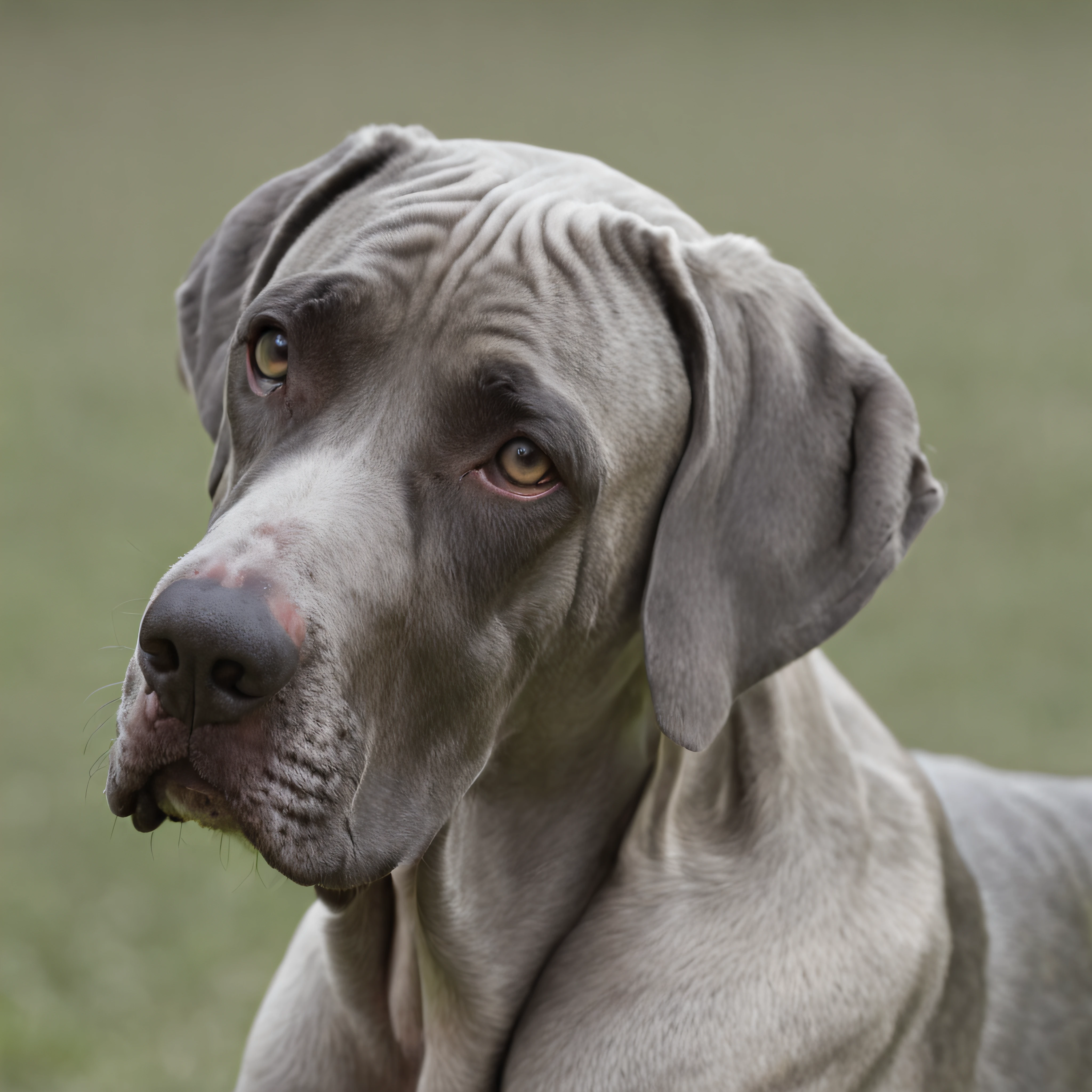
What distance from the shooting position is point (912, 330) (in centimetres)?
1678

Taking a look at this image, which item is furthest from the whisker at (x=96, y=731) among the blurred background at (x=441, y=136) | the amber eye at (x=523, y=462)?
the amber eye at (x=523, y=462)

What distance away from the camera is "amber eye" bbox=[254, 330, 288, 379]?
9.69 ft

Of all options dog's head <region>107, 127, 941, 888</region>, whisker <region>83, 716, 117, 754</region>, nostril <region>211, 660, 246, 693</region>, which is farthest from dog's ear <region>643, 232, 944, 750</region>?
whisker <region>83, 716, 117, 754</region>

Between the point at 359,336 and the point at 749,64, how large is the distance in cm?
2952

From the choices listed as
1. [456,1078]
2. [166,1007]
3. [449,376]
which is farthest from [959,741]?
[449,376]

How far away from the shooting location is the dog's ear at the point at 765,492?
2.97m

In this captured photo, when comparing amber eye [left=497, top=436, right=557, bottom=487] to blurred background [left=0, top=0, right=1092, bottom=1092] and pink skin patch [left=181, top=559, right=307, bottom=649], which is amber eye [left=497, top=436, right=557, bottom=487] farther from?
blurred background [left=0, top=0, right=1092, bottom=1092]

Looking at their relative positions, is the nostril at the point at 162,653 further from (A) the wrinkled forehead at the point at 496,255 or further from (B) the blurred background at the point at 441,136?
(A) the wrinkled forehead at the point at 496,255

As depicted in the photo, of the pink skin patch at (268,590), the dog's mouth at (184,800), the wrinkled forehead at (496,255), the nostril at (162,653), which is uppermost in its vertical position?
the wrinkled forehead at (496,255)

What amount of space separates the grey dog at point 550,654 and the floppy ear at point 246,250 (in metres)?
0.01

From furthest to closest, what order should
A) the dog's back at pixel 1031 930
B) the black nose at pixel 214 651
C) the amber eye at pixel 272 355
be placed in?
the dog's back at pixel 1031 930
the amber eye at pixel 272 355
the black nose at pixel 214 651

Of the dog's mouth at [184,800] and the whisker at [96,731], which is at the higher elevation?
the dog's mouth at [184,800]

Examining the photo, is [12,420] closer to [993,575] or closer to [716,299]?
[993,575]

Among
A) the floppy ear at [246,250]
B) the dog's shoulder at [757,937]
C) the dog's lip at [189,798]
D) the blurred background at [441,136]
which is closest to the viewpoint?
the dog's lip at [189,798]
